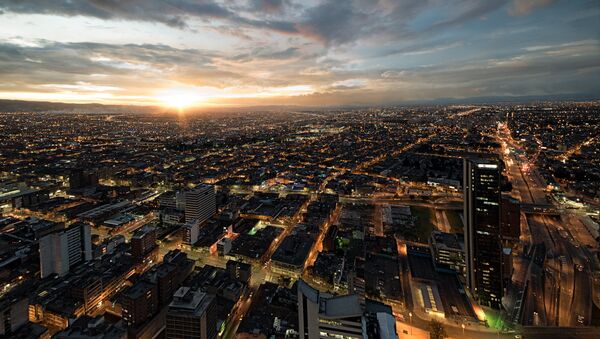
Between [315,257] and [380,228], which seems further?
[380,228]

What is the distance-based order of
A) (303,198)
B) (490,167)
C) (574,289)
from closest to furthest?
1. (490,167)
2. (574,289)
3. (303,198)

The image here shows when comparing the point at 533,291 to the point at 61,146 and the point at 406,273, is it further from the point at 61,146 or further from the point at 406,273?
the point at 61,146

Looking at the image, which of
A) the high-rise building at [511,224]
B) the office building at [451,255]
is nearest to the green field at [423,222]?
the office building at [451,255]

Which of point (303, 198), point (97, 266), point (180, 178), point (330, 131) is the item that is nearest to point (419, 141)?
point (330, 131)

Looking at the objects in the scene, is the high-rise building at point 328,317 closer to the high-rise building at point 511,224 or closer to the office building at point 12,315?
the office building at point 12,315

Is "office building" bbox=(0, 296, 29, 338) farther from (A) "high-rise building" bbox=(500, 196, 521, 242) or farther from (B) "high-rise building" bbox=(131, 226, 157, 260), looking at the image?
(A) "high-rise building" bbox=(500, 196, 521, 242)

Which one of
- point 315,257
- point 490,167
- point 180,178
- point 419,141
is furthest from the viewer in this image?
point 419,141

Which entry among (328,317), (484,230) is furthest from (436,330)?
(328,317)
